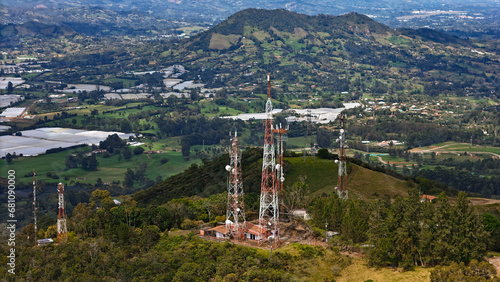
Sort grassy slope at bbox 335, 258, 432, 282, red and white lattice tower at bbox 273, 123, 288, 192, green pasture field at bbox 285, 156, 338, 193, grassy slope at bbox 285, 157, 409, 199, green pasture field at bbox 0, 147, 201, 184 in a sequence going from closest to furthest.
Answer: grassy slope at bbox 335, 258, 432, 282 → red and white lattice tower at bbox 273, 123, 288, 192 → grassy slope at bbox 285, 157, 409, 199 → green pasture field at bbox 285, 156, 338, 193 → green pasture field at bbox 0, 147, 201, 184

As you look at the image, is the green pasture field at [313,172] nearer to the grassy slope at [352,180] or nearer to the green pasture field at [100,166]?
the grassy slope at [352,180]

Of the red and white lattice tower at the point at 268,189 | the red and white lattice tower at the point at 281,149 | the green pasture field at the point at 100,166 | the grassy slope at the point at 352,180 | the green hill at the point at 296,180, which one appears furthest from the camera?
the green pasture field at the point at 100,166

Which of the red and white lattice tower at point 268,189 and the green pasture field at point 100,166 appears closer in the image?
the red and white lattice tower at point 268,189

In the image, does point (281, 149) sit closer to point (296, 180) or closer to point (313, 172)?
point (296, 180)

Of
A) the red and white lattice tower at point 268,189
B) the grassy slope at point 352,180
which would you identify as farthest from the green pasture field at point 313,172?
the red and white lattice tower at point 268,189

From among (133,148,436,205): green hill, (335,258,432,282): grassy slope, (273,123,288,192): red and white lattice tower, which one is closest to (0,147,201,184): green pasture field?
(133,148,436,205): green hill

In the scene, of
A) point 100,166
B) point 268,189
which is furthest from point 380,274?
point 100,166

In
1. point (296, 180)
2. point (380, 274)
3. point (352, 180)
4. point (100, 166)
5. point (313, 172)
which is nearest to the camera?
point (380, 274)

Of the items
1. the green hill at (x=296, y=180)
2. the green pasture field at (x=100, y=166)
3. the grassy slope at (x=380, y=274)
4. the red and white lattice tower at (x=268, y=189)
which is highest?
the red and white lattice tower at (x=268, y=189)

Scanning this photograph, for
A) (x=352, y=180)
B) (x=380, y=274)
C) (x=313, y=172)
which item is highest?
(x=380, y=274)

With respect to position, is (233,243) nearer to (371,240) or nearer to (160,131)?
(371,240)

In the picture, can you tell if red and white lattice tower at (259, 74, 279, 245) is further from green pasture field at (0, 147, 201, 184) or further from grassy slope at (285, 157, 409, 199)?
green pasture field at (0, 147, 201, 184)
